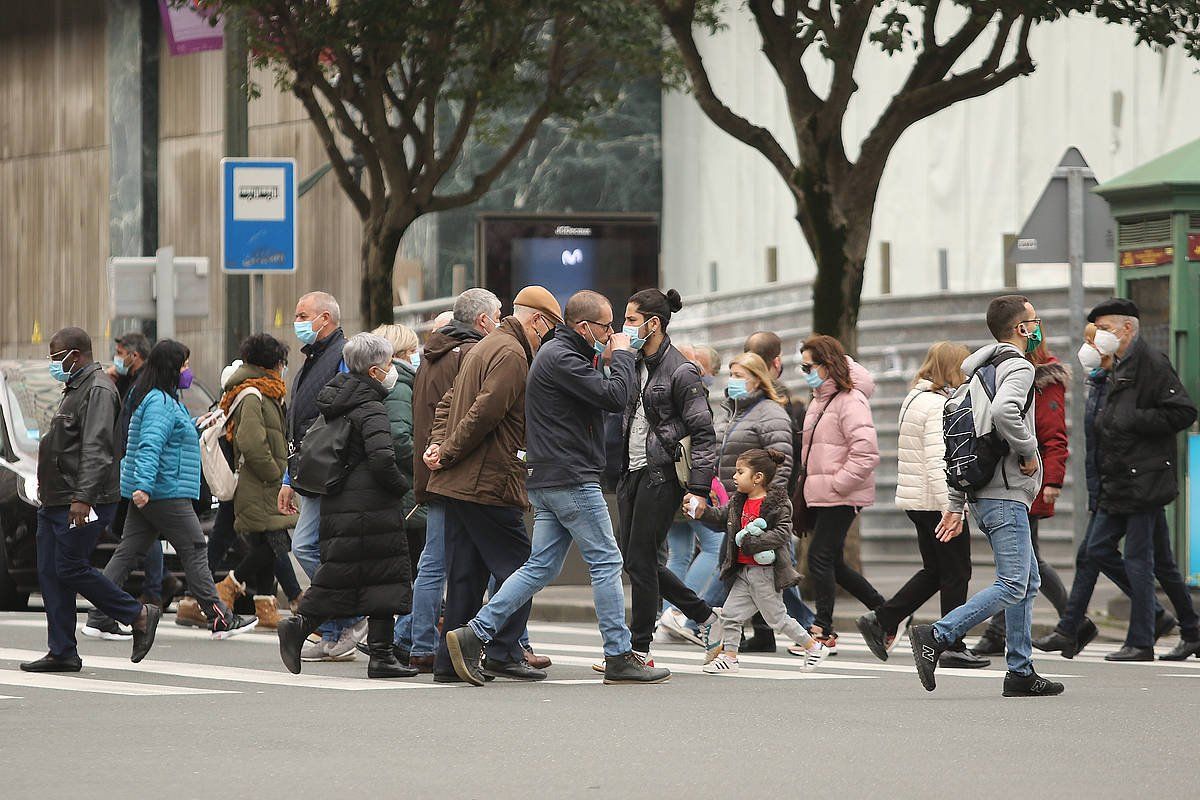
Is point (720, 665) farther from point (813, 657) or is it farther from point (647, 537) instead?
point (647, 537)

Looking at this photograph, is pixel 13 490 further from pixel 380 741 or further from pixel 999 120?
pixel 999 120

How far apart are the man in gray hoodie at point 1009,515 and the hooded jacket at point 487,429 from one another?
6.76 ft

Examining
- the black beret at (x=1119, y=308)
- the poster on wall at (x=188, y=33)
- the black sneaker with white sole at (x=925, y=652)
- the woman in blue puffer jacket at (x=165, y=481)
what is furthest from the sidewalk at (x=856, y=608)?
the poster on wall at (x=188, y=33)

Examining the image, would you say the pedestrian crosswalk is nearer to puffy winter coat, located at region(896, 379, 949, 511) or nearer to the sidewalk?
the sidewalk

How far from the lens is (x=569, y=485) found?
35.5 feet

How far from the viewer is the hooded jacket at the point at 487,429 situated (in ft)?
35.8

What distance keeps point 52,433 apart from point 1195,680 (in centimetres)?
561

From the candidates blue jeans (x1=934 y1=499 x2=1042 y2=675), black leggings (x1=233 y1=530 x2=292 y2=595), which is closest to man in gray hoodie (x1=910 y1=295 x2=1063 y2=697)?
blue jeans (x1=934 y1=499 x2=1042 y2=675)

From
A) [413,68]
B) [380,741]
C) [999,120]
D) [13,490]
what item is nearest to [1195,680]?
[380,741]

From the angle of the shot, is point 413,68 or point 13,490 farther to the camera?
point 413,68

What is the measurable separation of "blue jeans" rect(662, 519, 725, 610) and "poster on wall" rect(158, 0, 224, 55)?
16.6 m

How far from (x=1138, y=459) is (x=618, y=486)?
2732 mm

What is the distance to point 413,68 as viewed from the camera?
22578 mm

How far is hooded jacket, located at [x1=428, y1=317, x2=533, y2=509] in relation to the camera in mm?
10898
